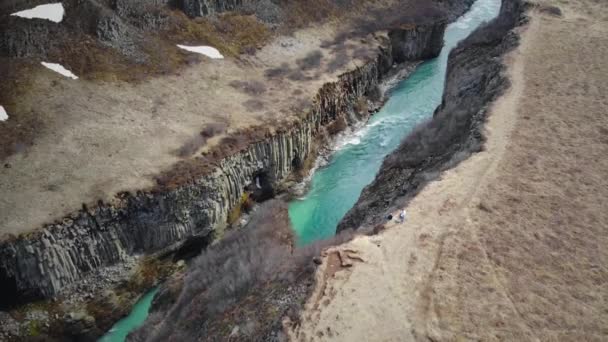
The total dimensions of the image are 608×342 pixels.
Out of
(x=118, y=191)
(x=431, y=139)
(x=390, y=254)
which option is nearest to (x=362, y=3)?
(x=431, y=139)

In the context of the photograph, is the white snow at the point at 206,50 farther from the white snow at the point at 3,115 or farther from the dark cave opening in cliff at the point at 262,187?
the white snow at the point at 3,115

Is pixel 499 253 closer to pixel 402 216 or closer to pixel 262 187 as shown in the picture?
pixel 402 216

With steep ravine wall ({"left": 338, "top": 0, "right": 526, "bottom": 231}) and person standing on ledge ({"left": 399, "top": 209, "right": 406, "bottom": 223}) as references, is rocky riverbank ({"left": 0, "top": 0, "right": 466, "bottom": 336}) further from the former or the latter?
person standing on ledge ({"left": 399, "top": 209, "right": 406, "bottom": 223})

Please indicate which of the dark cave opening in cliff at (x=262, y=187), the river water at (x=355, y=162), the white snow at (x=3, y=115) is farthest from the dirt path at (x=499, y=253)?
the white snow at (x=3, y=115)

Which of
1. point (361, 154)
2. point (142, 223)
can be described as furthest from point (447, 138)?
point (142, 223)

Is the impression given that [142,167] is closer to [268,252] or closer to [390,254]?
[268,252]
